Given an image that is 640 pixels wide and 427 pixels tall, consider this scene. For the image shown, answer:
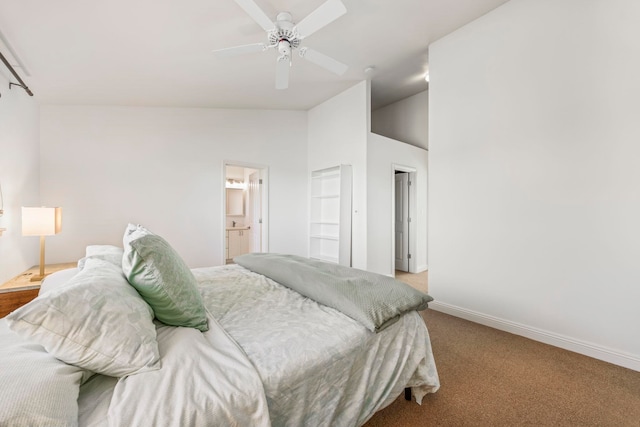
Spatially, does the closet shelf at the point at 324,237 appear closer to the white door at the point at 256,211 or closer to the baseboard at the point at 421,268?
the white door at the point at 256,211

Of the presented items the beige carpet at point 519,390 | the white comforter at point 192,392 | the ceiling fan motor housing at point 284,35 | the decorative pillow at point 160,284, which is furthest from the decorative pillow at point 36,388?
the ceiling fan motor housing at point 284,35

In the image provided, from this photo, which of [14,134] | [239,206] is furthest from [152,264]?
[239,206]

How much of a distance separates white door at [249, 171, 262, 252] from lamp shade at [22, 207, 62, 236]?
2676 millimetres

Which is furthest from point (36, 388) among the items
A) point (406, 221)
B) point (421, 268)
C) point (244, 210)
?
point (244, 210)

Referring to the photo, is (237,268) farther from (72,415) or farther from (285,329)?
(72,415)

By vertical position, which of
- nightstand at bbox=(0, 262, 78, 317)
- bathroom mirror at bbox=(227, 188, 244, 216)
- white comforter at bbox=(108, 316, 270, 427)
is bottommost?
nightstand at bbox=(0, 262, 78, 317)

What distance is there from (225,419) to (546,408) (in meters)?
1.79

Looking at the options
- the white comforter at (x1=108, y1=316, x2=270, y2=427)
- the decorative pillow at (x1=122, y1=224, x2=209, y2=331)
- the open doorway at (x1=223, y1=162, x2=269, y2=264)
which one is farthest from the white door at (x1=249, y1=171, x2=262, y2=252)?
the white comforter at (x1=108, y1=316, x2=270, y2=427)

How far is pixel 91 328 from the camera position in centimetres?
83

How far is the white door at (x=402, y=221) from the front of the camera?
5.06 m

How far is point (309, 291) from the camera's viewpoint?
1622mm

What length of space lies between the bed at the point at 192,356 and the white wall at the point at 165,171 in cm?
262

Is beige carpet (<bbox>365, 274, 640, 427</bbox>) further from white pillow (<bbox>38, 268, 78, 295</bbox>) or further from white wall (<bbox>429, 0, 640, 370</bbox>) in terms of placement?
white pillow (<bbox>38, 268, 78, 295</bbox>)

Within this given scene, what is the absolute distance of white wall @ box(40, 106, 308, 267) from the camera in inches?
139
